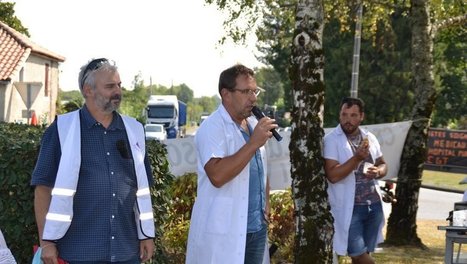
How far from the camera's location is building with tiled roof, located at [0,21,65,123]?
3966cm

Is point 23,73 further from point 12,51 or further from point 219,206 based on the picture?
point 219,206

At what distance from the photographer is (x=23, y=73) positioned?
44062 mm

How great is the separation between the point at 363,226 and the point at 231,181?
2945 millimetres

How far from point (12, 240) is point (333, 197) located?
2.88m

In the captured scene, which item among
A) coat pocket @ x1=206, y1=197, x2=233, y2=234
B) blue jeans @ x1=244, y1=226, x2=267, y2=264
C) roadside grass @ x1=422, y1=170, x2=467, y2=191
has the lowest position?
roadside grass @ x1=422, y1=170, x2=467, y2=191

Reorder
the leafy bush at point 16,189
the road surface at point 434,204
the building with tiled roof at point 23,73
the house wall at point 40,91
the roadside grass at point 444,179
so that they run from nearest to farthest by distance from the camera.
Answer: the leafy bush at point 16,189 < the road surface at point 434,204 < the roadside grass at point 444,179 < the building with tiled roof at point 23,73 < the house wall at point 40,91

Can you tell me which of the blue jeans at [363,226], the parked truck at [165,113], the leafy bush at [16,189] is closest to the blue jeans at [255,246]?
the leafy bush at [16,189]

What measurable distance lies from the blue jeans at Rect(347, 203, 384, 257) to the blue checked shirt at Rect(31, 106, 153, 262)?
3.37 metres

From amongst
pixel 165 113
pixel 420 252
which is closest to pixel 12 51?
pixel 165 113

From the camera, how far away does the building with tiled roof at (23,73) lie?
39.7m

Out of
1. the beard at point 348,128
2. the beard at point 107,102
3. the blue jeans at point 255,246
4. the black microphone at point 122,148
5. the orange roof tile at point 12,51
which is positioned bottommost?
the blue jeans at point 255,246

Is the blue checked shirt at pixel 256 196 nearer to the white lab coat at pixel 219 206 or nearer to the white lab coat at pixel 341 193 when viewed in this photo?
the white lab coat at pixel 219 206

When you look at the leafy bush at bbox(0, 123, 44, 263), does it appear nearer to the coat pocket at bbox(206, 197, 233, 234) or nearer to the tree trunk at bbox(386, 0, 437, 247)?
the coat pocket at bbox(206, 197, 233, 234)

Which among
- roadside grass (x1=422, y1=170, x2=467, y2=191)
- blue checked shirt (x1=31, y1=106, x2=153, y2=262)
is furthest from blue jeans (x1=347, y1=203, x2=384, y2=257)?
roadside grass (x1=422, y1=170, x2=467, y2=191)
